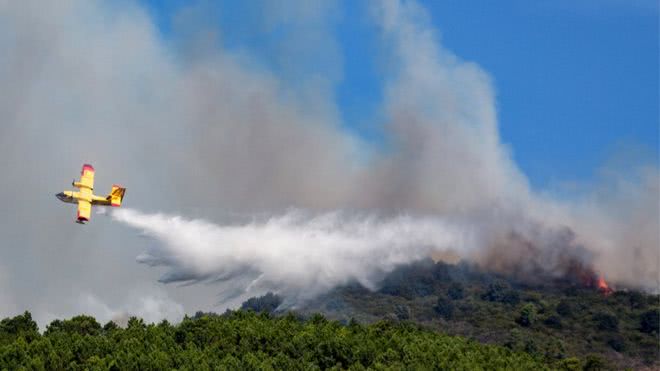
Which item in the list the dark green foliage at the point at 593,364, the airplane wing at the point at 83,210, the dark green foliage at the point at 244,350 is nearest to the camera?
the dark green foliage at the point at 244,350

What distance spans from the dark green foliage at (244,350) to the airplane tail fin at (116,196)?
15576 mm

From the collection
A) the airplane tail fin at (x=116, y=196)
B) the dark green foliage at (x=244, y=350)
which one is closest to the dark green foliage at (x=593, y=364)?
the dark green foliage at (x=244, y=350)

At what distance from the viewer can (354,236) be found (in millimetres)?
165875

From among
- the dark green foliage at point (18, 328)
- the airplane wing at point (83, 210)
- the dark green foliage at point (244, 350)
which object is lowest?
the dark green foliage at point (244, 350)

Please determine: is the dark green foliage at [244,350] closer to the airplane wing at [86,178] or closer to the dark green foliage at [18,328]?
the dark green foliage at [18,328]

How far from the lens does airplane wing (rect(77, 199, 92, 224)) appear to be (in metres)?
132

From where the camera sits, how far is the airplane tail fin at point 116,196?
136000 millimetres

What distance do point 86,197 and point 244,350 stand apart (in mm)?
31013

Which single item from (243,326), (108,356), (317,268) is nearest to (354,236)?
(317,268)

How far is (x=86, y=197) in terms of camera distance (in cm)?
13412

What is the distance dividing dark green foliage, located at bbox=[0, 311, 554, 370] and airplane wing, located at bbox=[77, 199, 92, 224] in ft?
47.9

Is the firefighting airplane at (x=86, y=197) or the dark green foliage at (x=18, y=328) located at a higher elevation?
the firefighting airplane at (x=86, y=197)

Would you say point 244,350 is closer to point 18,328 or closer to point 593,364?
point 18,328

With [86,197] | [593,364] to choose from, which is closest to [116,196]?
[86,197]
